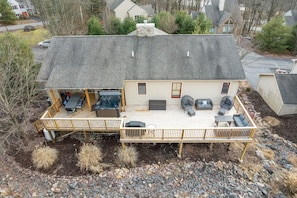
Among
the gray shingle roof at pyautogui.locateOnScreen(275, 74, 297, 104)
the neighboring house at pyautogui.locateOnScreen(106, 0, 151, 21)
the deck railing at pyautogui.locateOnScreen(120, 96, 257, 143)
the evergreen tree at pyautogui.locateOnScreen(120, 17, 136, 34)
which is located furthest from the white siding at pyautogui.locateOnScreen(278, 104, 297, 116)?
the neighboring house at pyautogui.locateOnScreen(106, 0, 151, 21)

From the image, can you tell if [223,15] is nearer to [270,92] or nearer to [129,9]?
[129,9]

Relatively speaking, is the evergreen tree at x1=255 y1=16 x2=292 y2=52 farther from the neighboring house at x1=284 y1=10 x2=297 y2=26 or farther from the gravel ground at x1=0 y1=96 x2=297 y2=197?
the gravel ground at x1=0 y1=96 x2=297 y2=197

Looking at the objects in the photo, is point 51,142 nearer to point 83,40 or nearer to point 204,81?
point 83,40

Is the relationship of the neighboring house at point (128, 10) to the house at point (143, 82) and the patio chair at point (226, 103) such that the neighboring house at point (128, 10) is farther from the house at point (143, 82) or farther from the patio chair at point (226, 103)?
the patio chair at point (226, 103)

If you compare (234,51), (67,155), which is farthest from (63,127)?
(234,51)

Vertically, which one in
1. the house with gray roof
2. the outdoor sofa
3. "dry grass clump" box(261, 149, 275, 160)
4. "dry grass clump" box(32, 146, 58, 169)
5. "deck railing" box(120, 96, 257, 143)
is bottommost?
"dry grass clump" box(261, 149, 275, 160)

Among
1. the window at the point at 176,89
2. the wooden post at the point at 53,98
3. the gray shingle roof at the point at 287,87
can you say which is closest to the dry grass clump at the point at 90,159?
the wooden post at the point at 53,98
